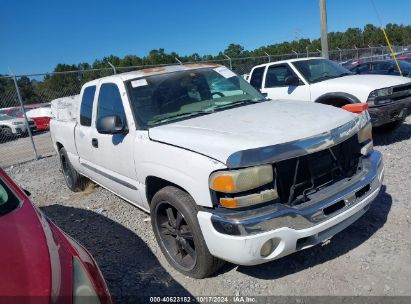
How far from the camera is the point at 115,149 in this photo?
402cm

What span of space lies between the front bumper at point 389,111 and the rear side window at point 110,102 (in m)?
4.33

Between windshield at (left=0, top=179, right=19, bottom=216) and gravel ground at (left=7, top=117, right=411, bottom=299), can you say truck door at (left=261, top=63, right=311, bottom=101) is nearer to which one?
gravel ground at (left=7, top=117, right=411, bottom=299)

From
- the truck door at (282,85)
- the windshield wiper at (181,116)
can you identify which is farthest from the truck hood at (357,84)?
the windshield wiper at (181,116)

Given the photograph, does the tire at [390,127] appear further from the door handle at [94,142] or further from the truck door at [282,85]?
the door handle at [94,142]

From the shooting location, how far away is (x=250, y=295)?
9.77ft

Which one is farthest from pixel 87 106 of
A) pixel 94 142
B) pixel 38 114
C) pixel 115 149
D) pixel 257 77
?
pixel 38 114

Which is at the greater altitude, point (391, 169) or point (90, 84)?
point (90, 84)

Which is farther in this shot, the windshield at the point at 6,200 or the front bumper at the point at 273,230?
the front bumper at the point at 273,230

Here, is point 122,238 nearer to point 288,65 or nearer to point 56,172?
point 56,172

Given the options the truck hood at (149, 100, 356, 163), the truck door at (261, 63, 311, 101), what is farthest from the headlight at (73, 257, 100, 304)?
the truck door at (261, 63, 311, 101)

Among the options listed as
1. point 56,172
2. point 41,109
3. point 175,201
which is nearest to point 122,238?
point 175,201

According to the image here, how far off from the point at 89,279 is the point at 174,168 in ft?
4.06

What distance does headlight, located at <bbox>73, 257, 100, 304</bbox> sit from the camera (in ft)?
5.96

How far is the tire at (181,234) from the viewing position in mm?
2920
